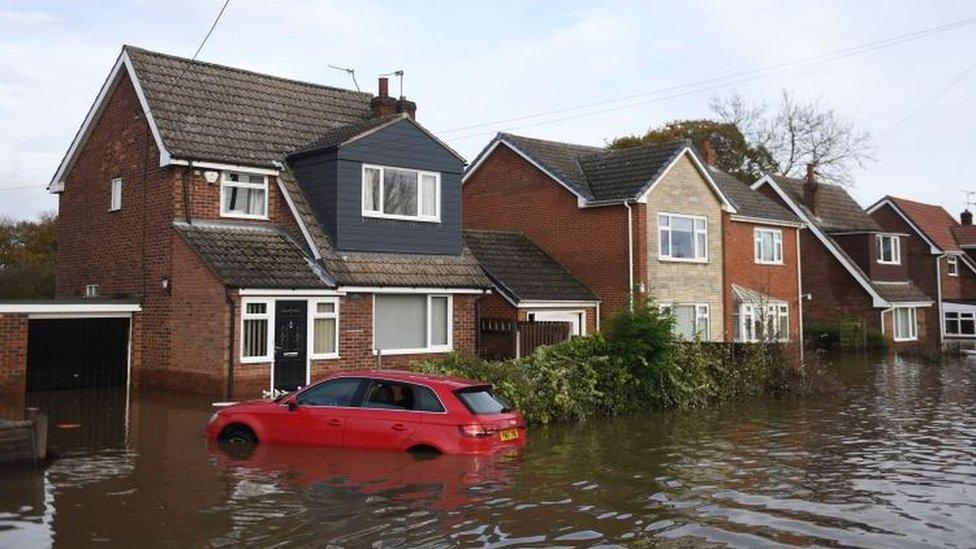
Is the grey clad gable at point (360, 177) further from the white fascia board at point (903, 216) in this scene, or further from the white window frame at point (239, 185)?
the white fascia board at point (903, 216)

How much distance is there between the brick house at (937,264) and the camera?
49688mm

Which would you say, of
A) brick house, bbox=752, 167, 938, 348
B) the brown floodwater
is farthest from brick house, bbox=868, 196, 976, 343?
the brown floodwater

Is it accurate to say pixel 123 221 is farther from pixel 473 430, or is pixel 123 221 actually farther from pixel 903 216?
pixel 903 216

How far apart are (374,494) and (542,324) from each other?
1508cm

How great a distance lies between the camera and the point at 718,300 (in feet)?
106

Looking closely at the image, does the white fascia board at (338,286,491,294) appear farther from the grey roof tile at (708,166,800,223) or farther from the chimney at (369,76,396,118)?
the grey roof tile at (708,166,800,223)

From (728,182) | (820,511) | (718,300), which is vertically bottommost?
(820,511)

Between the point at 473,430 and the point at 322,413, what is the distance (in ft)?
7.69

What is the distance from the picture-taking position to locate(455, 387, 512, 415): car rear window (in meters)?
12.6

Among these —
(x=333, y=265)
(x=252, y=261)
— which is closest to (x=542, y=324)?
(x=333, y=265)

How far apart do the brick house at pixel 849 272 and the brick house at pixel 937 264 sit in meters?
2.82

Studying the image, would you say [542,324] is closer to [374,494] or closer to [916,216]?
[374,494]

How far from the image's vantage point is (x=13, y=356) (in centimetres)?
1948

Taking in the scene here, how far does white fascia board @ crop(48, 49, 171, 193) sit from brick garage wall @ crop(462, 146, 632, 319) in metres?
13.7
